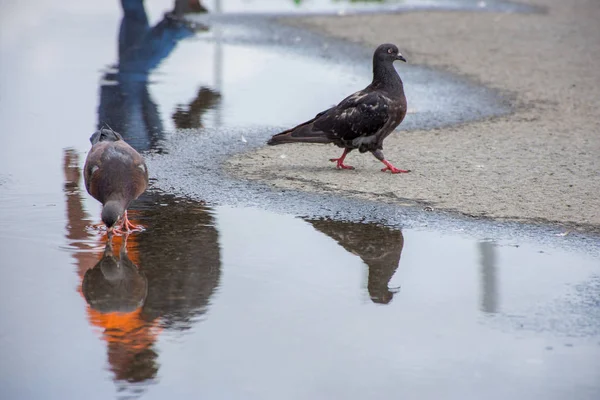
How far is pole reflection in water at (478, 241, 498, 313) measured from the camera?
16.9 ft

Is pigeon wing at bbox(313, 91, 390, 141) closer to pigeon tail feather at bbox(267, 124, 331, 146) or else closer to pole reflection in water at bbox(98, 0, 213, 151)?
pigeon tail feather at bbox(267, 124, 331, 146)

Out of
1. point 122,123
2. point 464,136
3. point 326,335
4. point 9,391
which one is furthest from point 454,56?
point 9,391

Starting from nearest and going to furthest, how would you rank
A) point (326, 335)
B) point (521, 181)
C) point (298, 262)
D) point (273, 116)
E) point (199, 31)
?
point (326, 335), point (298, 262), point (521, 181), point (273, 116), point (199, 31)

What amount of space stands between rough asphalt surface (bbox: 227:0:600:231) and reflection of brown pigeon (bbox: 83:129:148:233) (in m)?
1.41

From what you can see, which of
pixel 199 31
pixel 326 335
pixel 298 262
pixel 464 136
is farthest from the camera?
pixel 199 31

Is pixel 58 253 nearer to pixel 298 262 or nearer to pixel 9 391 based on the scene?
pixel 298 262

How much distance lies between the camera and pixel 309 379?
4.25m

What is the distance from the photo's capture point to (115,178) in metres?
6.11

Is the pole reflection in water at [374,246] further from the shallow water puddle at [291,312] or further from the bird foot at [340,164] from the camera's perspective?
the bird foot at [340,164]

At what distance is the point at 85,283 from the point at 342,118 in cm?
330

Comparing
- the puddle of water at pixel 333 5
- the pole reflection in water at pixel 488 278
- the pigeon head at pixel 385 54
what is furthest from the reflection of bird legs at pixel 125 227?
the puddle of water at pixel 333 5

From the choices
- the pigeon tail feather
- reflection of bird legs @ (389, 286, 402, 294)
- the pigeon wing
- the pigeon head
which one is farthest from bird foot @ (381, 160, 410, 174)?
reflection of bird legs @ (389, 286, 402, 294)

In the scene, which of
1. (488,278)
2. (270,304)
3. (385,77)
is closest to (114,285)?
(270,304)

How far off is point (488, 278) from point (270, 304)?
1249mm
